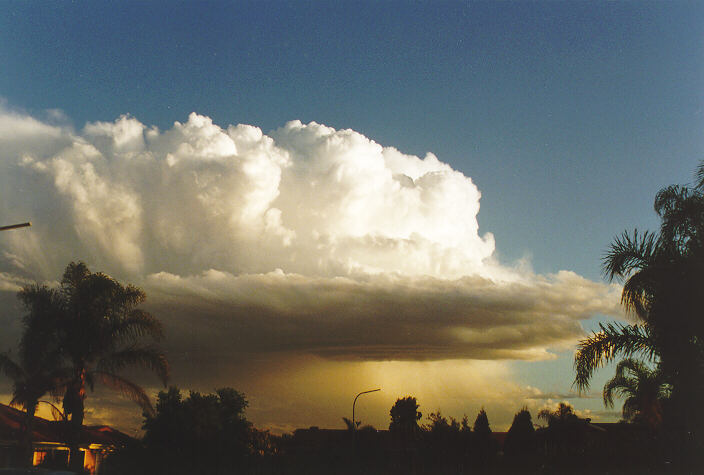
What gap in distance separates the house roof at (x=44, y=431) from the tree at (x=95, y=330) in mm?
11288

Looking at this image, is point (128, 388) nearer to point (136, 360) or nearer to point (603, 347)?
point (136, 360)

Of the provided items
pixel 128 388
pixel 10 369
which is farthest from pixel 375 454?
pixel 10 369

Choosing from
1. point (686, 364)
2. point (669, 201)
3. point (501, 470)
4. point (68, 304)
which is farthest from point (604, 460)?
point (68, 304)

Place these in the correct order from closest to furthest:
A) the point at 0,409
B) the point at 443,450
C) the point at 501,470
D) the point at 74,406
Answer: the point at 501,470
the point at 443,450
the point at 74,406
the point at 0,409

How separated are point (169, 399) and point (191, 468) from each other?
1061cm

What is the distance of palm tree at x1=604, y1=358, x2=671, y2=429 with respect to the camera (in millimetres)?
22797

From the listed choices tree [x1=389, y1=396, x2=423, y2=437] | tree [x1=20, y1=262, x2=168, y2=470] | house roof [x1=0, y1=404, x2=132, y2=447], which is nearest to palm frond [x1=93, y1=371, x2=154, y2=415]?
tree [x1=20, y1=262, x2=168, y2=470]

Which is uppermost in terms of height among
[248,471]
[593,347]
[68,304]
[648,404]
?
[68,304]

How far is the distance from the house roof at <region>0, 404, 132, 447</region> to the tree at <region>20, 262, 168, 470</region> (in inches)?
444

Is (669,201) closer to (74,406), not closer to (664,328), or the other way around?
(664,328)

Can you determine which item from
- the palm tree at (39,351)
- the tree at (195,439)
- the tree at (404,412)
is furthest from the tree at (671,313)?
the tree at (404,412)

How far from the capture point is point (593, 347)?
14977mm

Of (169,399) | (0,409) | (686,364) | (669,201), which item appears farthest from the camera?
(0,409)

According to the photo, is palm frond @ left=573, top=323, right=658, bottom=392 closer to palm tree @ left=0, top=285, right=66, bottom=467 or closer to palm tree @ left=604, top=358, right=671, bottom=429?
palm tree @ left=604, top=358, right=671, bottom=429
